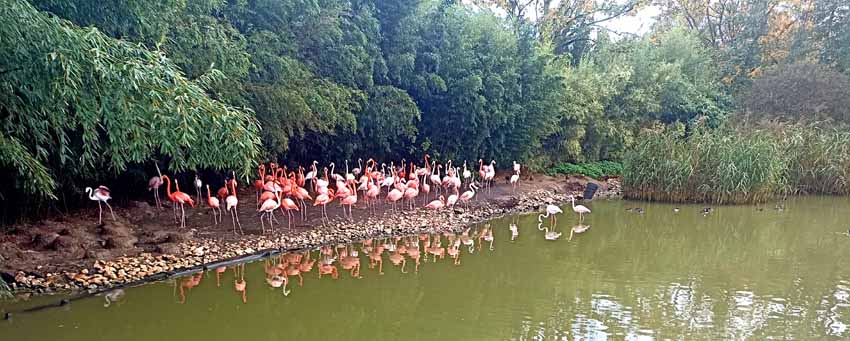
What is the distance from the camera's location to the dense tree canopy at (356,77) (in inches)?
182

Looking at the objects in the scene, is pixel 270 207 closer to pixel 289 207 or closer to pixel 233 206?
pixel 289 207

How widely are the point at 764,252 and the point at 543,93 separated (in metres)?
6.61

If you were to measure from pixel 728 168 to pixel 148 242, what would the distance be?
34.6ft

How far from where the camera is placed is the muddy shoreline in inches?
241

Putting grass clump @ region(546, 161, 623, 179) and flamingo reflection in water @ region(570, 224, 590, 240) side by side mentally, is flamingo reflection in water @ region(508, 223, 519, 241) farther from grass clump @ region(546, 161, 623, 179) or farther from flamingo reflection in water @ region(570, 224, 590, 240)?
grass clump @ region(546, 161, 623, 179)

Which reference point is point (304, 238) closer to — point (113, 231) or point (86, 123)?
point (113, 231)

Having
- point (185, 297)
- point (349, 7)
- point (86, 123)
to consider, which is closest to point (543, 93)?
point (349, 7)

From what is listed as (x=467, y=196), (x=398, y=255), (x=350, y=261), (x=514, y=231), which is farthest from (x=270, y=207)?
(x=467, y=196)

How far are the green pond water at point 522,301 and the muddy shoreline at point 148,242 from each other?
33 centimetres

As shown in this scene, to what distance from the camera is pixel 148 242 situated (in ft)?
24.2

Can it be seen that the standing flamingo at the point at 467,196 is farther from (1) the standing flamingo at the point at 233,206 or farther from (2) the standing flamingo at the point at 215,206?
(2) the standing flamingo at the point at 215,206

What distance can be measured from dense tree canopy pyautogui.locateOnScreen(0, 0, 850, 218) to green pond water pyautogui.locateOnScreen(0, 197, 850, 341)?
4.34ft

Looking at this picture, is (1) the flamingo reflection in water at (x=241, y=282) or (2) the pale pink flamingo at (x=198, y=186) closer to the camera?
(1) the flamingo reflection in water at (x=241, y=282)

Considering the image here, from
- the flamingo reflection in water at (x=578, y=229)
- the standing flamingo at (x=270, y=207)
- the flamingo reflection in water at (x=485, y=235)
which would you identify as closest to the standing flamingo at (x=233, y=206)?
the standing flamingo at (x=270, y=207)
